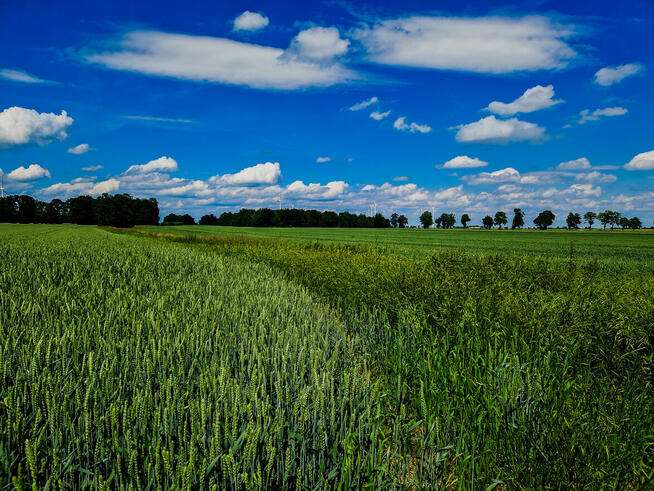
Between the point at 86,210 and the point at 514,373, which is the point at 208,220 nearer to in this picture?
the point at 86,210

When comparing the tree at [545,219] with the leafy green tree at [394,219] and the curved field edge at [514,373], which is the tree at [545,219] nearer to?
the leafy green tree at [394,219]

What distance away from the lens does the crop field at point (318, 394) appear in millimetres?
2057

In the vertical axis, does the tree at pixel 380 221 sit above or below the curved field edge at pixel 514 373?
above

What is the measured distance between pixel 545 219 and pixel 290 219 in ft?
303

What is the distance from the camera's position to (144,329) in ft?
13.3

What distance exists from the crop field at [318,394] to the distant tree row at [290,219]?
4666 inches

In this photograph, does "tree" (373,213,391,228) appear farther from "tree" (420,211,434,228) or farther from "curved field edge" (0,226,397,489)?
"curved field edge" (0,226,397,489)

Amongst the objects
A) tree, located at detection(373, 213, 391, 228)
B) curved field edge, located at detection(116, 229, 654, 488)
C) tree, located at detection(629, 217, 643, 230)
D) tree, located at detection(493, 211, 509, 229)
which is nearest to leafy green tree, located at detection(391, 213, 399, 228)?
tree, located at detection(373, 213, 391, 228)

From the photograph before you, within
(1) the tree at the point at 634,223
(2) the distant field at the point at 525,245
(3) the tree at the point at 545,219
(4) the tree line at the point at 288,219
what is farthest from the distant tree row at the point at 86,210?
(1) the tree at the point at 634,223

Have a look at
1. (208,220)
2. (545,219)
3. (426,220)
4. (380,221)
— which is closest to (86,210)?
(208,220)

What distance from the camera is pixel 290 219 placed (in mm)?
127125

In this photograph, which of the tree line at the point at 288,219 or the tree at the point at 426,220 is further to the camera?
the tree at the point at 426,220

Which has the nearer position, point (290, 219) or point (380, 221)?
point (290, 219)

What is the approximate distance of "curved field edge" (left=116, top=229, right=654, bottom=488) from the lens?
8.81 ft
